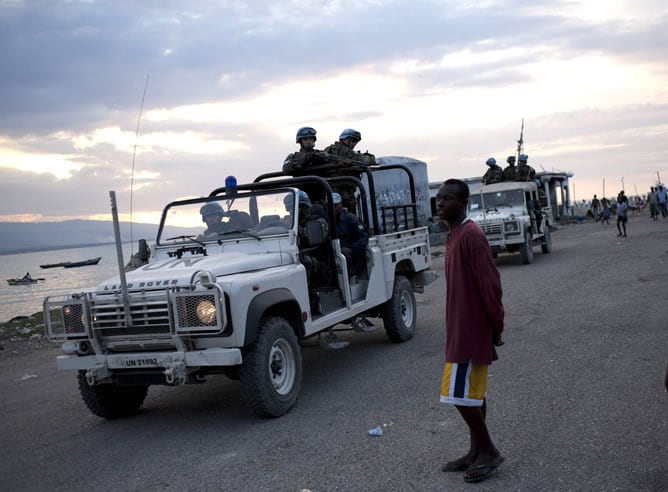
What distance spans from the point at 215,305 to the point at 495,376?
2828 mm

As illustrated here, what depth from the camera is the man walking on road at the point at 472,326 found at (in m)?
3.94

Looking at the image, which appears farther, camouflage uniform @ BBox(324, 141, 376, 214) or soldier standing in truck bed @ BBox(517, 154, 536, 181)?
soldier standing in truck bed @ BBox(517, 154, 536, 181)

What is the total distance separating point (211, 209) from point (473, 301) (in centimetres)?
406

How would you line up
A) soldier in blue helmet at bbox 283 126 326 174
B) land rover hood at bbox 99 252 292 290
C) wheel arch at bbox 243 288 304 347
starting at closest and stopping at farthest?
wheel arch at bbox 243 288 304 347 → land rover hood at bbox 99 252 292 290 → soldier in blue helmet at bbox 283 126 326 174

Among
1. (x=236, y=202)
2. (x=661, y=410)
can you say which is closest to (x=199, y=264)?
(x=236, y=202)

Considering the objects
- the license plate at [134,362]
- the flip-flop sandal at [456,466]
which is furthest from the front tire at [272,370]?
the flip-flop sandal at [456,466]

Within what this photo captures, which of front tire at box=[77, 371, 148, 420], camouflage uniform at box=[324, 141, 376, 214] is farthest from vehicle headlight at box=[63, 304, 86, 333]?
camouflage uniform at box=[324, 141, 376, 214]

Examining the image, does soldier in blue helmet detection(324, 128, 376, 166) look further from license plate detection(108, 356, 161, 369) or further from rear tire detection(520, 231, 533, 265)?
rear tire detection(520, 231, 533, 265)

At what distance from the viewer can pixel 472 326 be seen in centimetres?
398

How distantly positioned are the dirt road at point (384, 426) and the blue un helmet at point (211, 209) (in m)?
1.90

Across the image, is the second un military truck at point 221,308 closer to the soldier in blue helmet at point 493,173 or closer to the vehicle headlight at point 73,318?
the vehicle headlight at point 73,318

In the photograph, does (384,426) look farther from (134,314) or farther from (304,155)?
(304,155)

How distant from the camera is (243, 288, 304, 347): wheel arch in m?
5.53

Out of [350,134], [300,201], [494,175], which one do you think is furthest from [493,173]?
[300,201]
